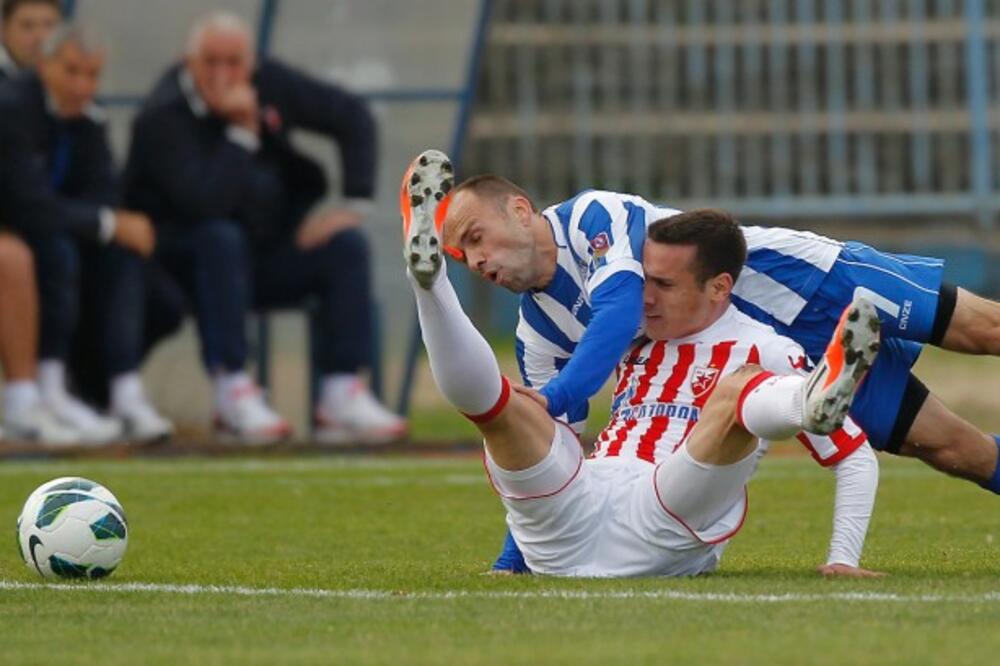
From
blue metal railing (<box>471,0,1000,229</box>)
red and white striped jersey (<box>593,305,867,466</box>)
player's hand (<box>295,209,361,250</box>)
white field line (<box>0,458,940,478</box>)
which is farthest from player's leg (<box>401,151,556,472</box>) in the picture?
blue metal railing (<box>471,0,1000,229</box>)

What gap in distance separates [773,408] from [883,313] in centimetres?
146

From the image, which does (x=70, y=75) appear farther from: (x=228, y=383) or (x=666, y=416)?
(x=666, y=416)

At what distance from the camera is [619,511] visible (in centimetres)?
652

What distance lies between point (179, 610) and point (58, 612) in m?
0.34

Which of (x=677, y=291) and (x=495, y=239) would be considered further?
(x=495, y=239)

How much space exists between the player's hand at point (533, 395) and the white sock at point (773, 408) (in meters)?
0.64

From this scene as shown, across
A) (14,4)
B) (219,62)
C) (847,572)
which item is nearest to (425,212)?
(847,572)

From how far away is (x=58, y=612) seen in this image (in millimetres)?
5996

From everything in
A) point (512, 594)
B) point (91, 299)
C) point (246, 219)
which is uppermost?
point (512, 594)

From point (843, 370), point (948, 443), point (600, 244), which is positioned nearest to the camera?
point (843, 370)

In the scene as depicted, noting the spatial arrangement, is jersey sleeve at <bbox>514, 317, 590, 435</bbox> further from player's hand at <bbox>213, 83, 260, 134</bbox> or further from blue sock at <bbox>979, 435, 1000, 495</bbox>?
player's hand at <bbox>213, 83, 260, 134</bbox>

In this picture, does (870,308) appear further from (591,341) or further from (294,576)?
(294,576)

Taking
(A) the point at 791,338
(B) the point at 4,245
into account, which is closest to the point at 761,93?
(B) the point at 4,245

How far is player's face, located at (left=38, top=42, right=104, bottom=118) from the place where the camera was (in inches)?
509
